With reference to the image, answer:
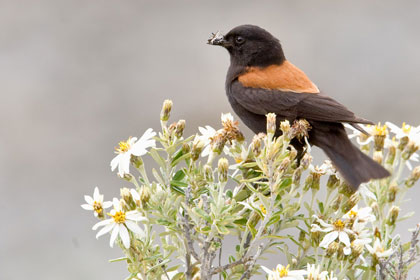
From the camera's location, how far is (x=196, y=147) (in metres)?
1.89

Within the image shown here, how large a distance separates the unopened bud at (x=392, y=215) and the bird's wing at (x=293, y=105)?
0.46m

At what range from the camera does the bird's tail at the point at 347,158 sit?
195cm

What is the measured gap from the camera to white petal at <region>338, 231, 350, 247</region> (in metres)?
1.76

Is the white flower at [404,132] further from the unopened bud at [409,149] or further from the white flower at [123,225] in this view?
the white flower at [123,225]

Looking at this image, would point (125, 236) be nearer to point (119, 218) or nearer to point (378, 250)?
point (119, 218)

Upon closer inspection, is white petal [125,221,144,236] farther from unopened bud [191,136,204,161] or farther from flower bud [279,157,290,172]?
flower bud [279,157,290,172]

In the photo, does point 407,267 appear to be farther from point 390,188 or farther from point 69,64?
point 69,64

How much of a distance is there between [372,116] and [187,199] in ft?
13.5

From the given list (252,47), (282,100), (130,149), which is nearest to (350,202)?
(130,149)

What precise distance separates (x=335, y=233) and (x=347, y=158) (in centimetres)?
43

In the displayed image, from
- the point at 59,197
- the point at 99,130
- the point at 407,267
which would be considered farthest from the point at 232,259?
the point at 99,130

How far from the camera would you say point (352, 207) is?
1.92 metres

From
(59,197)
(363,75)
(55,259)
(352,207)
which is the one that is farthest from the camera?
(363,75)

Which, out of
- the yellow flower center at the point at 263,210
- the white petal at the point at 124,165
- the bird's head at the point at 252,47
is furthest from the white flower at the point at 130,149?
the bird's head at the point at 252,47
